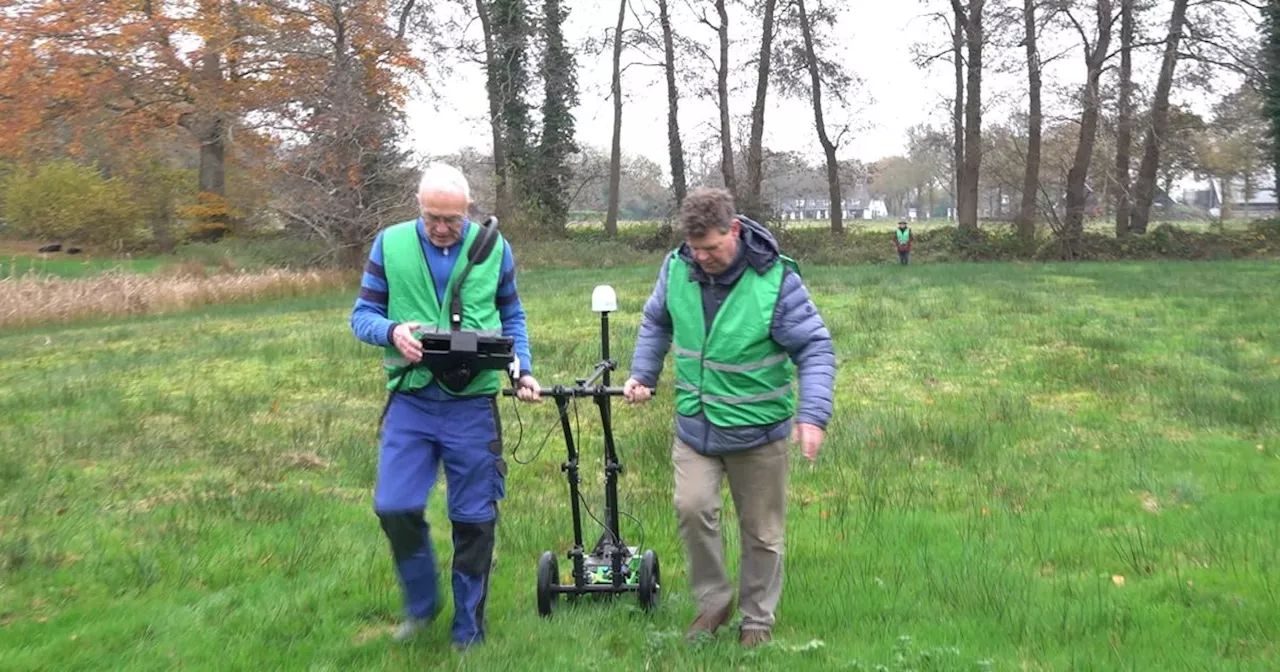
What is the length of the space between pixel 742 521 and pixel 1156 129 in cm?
3767

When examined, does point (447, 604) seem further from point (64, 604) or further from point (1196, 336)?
point (1196, 336)

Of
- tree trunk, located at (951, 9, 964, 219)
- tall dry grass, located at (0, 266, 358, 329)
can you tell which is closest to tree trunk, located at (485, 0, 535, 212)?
tall dry grass, located at (0, 266, 358, 329)

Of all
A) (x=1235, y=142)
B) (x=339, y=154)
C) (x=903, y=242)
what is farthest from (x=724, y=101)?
(x=1235, y=142)

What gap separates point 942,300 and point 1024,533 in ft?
46.9

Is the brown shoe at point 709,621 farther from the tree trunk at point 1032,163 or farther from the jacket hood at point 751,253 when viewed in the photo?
the tree trunk at point 1032,163

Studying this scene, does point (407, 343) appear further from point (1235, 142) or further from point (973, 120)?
point (1235, 142)

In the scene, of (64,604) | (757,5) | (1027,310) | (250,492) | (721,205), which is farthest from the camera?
(757,5)

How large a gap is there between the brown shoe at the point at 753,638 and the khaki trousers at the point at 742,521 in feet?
0.07

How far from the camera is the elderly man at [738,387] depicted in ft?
14.4

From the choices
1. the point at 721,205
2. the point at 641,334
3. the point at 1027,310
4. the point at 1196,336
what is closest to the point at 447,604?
the point at 641,334

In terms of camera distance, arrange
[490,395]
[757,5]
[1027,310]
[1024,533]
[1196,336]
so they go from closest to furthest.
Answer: [490,395] < [1024,533] < [1196,336] < [1027,310] < [757,5]

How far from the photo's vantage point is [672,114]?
148 feet

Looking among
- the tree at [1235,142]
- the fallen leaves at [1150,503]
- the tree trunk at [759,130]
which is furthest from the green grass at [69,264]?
the tree at [1235,142]

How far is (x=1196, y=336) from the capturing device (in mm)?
14742
